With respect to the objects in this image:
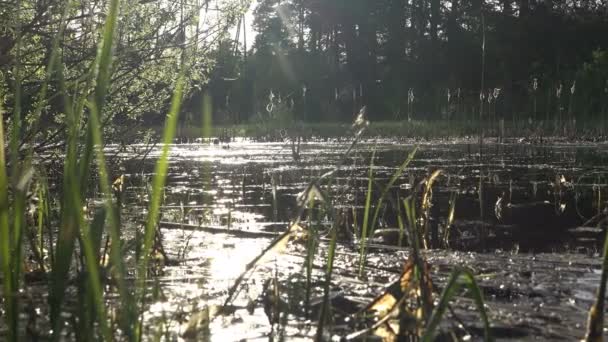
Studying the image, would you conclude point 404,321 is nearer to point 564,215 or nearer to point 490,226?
point 490,226

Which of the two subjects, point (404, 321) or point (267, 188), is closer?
point (404, 321)

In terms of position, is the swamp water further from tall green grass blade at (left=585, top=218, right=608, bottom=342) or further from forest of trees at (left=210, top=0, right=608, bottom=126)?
forest of trees at (left=210, top=0, right=608, bottom=126)

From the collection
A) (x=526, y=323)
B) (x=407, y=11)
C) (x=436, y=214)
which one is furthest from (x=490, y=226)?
(x=407, y=11)

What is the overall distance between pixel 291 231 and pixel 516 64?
25286 millimetres

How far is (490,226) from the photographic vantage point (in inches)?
157

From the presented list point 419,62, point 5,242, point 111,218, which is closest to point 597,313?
point 111,218

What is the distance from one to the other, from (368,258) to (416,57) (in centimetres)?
2777

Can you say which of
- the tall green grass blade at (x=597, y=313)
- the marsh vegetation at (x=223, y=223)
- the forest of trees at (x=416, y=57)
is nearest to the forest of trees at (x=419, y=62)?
the forest of trees at (x=416, y=57)

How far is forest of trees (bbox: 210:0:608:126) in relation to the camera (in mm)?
23812

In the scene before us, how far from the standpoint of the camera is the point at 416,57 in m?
29.9

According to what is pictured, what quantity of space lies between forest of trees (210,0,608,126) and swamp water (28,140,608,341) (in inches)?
568

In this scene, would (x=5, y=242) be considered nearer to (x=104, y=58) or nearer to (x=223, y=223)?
(x=104, y=58)

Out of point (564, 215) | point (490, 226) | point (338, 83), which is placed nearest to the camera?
point (490, 226)

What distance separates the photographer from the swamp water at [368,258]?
1935 millimetres
